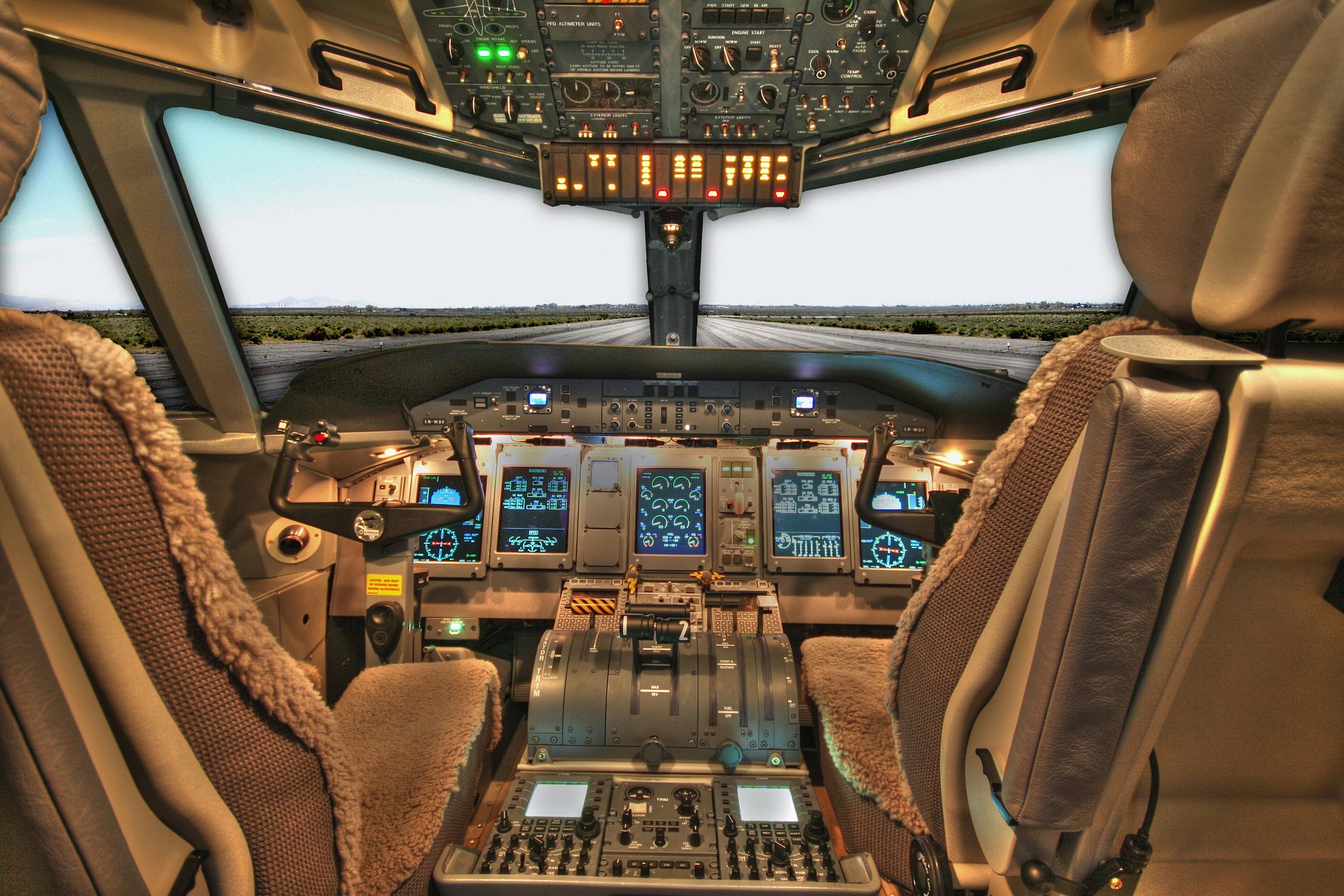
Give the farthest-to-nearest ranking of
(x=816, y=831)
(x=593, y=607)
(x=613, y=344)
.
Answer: (x=593, y=607) < (x=613, y=344) < (x=816, y=831)

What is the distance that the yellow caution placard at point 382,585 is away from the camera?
2.23 metres

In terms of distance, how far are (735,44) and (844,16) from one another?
0.32 metres

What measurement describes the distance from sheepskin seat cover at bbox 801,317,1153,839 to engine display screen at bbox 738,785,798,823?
662 millimetres

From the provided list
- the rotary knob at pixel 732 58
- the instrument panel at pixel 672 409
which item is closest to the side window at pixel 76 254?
the instrument panel at pixel 672 409

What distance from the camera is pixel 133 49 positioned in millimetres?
1761

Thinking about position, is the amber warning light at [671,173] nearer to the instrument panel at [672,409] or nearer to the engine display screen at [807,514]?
the instrument panel at [672,409]

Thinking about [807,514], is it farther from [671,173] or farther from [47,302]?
[47,302]

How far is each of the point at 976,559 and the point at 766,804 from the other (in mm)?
1394

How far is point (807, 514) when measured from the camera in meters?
3.13

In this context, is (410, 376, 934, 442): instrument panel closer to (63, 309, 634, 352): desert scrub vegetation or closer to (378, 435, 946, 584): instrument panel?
(378, 435, 946, 584): instrument panel

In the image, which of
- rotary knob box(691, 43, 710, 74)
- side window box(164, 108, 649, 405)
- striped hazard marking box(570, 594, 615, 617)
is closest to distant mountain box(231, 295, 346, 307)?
side window box(164, 108, 649, 405)

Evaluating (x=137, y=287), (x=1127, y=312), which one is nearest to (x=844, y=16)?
(x=1127, y=312)

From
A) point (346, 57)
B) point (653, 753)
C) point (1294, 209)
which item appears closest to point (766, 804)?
point (653, 753)

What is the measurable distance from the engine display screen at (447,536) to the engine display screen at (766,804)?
1740mm
